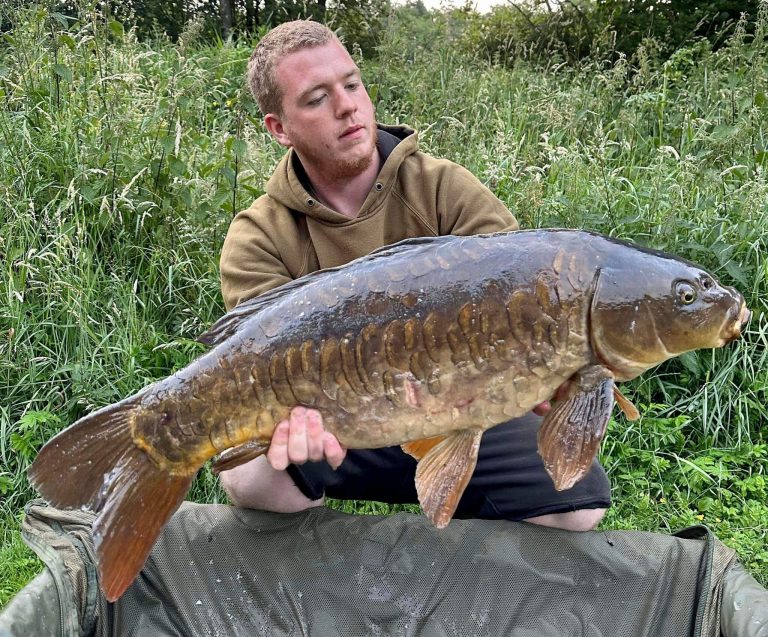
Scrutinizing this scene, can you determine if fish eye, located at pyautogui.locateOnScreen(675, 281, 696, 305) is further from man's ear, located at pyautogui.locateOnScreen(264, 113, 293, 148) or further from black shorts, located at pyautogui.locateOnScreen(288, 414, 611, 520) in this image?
man's ear, located at pyautogui.locateOnScreen(264, 113, 293, 148)

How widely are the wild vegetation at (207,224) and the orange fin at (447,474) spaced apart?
2.92 feet

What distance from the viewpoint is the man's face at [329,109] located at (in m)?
2.01

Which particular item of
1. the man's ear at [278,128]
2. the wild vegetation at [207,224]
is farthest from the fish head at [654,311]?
the man's ear at [278,128]

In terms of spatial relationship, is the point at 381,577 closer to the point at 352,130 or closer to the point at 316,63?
the point at 352,130

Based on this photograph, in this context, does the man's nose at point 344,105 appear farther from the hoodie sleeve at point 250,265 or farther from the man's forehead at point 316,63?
the hoodie sleeve at point 250,265

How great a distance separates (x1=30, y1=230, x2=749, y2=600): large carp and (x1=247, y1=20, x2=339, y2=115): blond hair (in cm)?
83

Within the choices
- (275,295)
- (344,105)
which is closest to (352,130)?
(344,105)

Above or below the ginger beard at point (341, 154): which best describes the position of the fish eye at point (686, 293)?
below

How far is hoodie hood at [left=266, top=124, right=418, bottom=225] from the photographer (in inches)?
80.2

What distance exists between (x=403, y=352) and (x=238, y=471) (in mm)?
795

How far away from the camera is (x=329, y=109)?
203 cm

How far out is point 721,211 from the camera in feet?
9.21

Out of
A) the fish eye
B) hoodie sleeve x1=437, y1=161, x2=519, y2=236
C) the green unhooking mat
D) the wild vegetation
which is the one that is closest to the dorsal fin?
the fish eye

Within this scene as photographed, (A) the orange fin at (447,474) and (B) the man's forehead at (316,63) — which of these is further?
(B) the man's forehead at (316,63)
